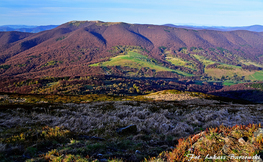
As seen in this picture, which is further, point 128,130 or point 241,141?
point 128,130

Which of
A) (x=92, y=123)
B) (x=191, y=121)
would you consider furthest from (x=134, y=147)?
(x=191, y=121)

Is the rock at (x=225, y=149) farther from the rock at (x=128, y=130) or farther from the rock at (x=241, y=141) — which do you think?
the rock at (x=128, y=130)

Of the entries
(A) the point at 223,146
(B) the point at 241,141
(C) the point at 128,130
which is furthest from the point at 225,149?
(C) the point at 128,130

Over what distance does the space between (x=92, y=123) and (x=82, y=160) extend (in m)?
7.82

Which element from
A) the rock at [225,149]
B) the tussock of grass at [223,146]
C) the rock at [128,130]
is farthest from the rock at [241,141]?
the rock at [128,130]

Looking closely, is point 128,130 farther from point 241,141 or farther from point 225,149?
point 241,141

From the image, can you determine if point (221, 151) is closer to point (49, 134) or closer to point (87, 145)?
point (87, 145)

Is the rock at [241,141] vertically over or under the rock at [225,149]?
over

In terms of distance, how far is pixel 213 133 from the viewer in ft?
23.2

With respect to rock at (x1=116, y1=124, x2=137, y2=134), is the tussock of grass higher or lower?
higher

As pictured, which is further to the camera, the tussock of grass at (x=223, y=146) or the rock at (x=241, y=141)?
the rock at (x=241, y=141)

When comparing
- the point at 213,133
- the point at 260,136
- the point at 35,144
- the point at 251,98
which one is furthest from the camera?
the point at 251,98

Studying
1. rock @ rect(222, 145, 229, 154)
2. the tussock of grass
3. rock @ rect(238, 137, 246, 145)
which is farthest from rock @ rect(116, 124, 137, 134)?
rock @ rect(238, 137, 246, 145)

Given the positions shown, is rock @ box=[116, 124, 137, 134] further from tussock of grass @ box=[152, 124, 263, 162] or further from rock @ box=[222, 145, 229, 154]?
rock @ box=[222, 145, 229, 154]
